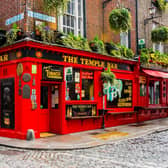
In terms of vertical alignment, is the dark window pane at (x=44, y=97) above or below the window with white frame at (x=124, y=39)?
below

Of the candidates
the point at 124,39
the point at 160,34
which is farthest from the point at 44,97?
the point at 160,34

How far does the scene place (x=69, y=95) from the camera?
40.6 ft

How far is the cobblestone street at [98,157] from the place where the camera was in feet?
22.4

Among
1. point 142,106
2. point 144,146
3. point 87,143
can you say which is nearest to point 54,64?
point 87,143

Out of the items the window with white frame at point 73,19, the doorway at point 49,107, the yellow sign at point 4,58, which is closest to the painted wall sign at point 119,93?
the doorway at point 49,107

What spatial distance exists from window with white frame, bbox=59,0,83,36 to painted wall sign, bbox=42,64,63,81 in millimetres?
2427

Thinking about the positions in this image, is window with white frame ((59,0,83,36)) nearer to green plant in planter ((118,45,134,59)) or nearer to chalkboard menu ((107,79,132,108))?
green plant in planter ((118,45,134,59))

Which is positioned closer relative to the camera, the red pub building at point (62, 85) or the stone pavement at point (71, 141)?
the stone pavement at point (71, 141)

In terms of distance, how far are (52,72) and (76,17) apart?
12.9 ft

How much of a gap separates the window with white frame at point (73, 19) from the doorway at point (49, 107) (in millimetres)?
3079

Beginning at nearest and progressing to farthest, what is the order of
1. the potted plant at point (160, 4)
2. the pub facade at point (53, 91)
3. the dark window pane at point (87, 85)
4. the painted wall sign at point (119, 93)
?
the pub facade at point (53, 91) < the dark window pane at point (87, 85) < the painted wall sign at point (119, 93) < the potted plant at point (160, 4)

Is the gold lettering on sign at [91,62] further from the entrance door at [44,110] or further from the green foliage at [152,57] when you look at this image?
the green foliage at [152,57]

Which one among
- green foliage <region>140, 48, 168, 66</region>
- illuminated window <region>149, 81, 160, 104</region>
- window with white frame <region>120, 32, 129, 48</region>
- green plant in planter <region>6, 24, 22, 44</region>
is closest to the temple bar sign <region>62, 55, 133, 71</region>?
green foliage <region>140, 48, 168, 66</region>

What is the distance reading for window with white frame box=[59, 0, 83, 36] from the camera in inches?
527
